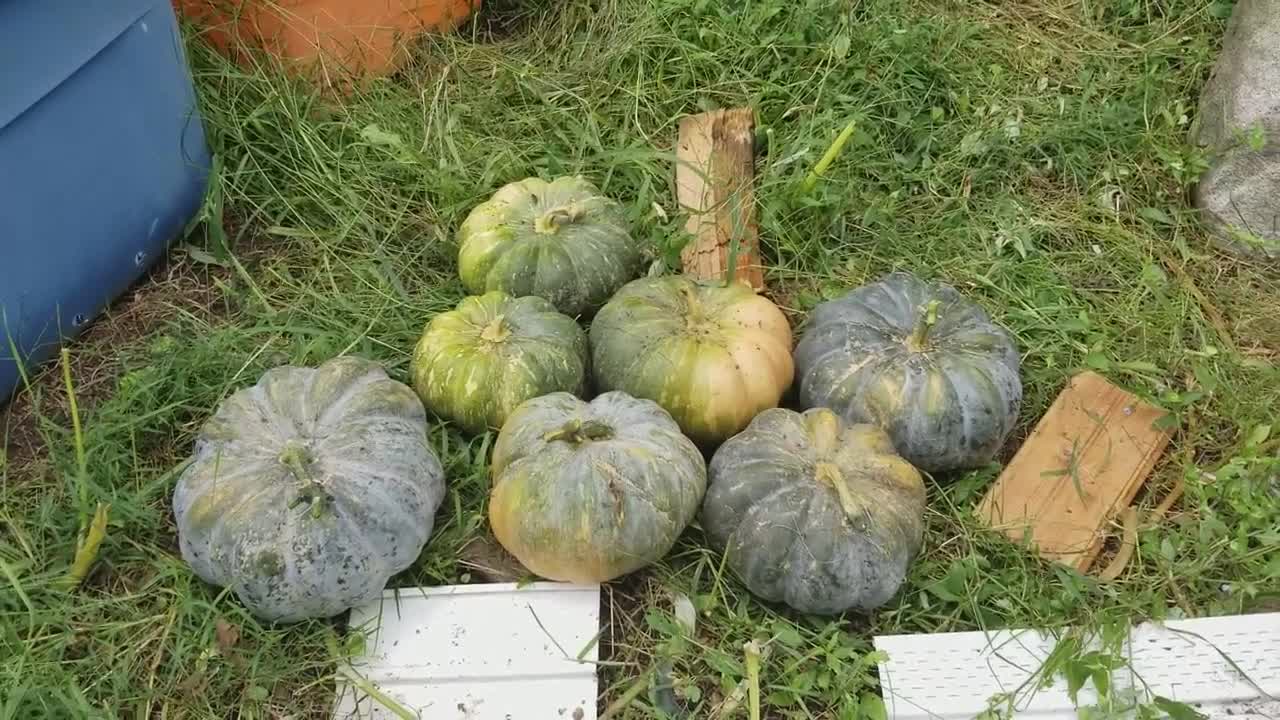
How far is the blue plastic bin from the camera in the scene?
2.59 m

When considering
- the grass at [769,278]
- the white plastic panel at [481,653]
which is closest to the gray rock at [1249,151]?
the grass at [769,278]

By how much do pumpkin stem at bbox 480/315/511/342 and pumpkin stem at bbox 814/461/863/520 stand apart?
0.87m

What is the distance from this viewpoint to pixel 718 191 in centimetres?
337

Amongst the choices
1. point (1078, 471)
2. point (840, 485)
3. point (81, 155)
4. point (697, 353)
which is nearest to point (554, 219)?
point (697, 353)

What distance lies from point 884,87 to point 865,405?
5.12ft

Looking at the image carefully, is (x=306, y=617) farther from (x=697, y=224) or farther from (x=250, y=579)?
(x=697, y=224)

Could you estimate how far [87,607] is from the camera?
2.51 meters

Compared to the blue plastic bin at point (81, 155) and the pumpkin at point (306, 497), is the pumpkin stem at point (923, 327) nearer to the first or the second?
the pumpkin at point (306, 497)

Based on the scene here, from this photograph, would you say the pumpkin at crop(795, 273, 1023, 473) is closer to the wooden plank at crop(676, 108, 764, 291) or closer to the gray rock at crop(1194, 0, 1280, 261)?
the wooden plank at crop(676, 108, 764, 291)

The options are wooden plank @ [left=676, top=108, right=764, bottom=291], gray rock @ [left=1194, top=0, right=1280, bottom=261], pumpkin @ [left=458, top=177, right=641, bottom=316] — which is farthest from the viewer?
gray rock @ [left=1194, top=0, right=1280, bottom=261]

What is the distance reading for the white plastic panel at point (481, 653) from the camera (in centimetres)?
235

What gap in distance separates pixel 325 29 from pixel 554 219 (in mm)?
1377

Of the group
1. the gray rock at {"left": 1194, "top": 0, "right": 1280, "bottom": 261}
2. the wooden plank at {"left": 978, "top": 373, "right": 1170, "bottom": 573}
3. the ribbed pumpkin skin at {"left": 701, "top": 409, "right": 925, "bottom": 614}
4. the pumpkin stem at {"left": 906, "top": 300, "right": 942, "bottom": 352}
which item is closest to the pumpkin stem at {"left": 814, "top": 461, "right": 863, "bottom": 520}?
the ribbed pumpkin skin at {"left": 701, "top": 409, "right": 925, "bottom": 614}

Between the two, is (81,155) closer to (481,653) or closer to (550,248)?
(550,248)
